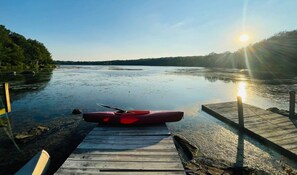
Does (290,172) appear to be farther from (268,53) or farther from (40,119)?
(268,53)

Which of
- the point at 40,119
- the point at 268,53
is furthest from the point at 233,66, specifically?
the point at 40,119

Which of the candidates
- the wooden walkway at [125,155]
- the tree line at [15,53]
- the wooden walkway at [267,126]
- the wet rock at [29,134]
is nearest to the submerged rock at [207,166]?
the wooden walkway at [125,155]

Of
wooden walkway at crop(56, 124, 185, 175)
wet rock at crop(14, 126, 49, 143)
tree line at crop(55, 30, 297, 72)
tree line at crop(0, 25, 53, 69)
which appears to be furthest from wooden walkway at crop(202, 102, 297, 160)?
tree line at crop(0, 25, 53, 69)

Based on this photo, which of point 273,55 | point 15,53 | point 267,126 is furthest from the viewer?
point 15,53

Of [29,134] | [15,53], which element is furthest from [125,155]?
[15,53]

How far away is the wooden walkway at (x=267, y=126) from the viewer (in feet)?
27.6

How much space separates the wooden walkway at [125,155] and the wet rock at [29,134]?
3377mm

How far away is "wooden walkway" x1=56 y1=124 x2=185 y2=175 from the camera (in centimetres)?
563

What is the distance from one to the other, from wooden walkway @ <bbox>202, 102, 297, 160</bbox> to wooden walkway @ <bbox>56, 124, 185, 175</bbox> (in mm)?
4085

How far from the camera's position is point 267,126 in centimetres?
1069

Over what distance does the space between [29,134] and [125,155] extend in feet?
20.1

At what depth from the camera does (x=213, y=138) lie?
10.5 m

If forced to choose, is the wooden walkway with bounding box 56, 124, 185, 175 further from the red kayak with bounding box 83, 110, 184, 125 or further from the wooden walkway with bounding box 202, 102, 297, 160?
the wooden walkway with bounding box 202, 102, 297, 160

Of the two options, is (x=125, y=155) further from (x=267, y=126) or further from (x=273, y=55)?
(x=273, y=55)
